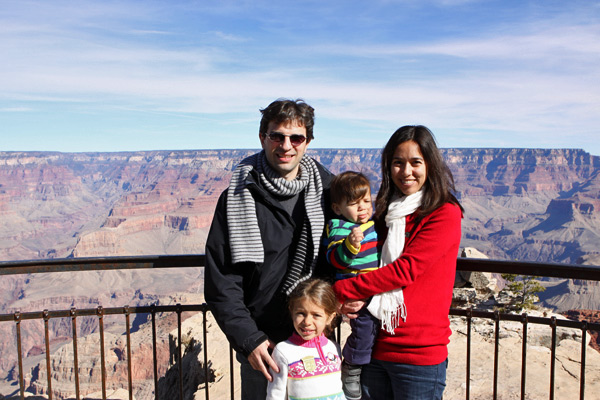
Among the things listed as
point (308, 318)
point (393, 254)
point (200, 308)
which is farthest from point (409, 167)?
point (200, 308)

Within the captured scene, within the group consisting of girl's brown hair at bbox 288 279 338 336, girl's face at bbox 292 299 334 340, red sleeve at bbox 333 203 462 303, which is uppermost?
red sleeve at bbox 333 203 462 303

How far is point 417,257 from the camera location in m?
2.49

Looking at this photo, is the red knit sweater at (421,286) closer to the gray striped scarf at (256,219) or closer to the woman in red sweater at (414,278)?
the woman in red sweater at (414,278)

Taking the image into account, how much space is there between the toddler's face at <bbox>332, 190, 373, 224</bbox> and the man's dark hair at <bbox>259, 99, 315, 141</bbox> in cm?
49

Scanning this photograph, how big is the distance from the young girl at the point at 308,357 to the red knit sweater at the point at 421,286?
125mm

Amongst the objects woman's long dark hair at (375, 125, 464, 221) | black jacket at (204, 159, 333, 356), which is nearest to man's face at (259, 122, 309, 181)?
black jacket at (204, 159, 333, 356)

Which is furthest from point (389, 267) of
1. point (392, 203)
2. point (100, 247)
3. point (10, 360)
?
point (100, 247)

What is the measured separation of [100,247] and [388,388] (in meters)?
147

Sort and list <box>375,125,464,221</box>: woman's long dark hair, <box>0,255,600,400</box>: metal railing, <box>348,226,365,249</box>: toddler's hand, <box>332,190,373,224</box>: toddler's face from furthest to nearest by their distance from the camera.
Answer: <box>0,255,600,400</box>: metal railing < <box>332,190,373,224</box>: toddler's face < <box>375,125,464,221</box>: woman's long dark hair < <box>348,226,365,249</box>: toddler's hand

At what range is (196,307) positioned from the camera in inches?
149

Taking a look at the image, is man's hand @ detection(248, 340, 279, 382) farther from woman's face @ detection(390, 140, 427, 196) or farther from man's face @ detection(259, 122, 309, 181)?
woman's face @ detection(390, 140, 427, 196)

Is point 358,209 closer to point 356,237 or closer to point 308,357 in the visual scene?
point 356,237

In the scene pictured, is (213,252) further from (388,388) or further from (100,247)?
(100,247)

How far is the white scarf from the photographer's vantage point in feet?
8.28
